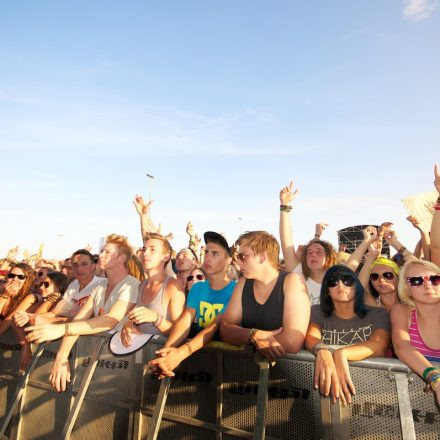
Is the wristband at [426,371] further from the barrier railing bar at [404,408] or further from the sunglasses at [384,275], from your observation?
the sunglasses at [384,275]

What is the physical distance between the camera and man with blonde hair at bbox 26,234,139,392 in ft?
12.6

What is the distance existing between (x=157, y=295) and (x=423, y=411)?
2.72 m

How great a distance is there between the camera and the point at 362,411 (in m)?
2.47

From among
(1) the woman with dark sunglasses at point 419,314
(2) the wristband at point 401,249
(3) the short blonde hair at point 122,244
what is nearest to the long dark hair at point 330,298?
(1) the woman with dark sunglasses at point 419,314

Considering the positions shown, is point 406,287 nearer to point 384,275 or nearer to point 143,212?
point 384,275

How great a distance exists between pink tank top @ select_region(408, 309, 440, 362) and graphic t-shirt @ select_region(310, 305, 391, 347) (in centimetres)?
19

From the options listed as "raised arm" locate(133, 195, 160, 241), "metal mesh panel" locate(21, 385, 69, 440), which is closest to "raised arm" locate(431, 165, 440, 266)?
"metal mesh panel" locate(21, 385, 69, 440)

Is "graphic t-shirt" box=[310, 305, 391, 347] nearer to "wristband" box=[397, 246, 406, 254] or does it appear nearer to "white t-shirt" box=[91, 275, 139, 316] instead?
"white t-shirt" box=[91, 275, 139, 316]

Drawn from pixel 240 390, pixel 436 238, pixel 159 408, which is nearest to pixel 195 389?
pixel 159 408

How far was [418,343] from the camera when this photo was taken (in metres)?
2.88

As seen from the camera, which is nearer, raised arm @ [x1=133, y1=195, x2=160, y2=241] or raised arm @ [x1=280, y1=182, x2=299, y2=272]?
raised arm @ [x1=280, y1=182, x2=299, y2=272]

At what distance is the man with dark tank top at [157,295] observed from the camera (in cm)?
366

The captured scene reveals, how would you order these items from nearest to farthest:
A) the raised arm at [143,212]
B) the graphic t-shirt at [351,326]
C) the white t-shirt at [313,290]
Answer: the graphic t-shirt at [351,326], the white t-shirt at [313,290], the raised arm at [143,212]

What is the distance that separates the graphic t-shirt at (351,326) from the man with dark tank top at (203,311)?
3.19ft
